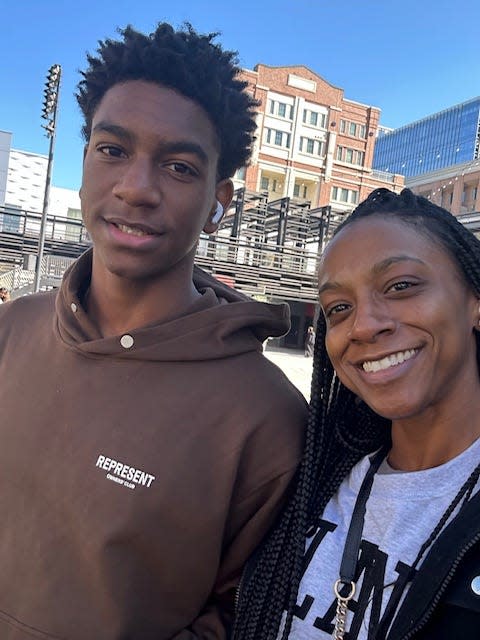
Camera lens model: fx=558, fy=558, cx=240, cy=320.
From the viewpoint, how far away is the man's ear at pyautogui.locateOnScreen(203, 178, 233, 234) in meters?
1.85

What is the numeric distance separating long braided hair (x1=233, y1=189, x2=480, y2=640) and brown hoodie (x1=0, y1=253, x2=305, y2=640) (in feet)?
0.20

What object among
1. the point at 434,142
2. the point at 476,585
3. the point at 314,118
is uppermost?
the point at 434,142

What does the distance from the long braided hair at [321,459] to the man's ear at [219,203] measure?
0.44 m

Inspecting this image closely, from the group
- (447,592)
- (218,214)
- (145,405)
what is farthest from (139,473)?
(218,214)

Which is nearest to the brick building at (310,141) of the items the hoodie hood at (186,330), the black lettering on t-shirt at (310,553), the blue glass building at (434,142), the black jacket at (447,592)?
the blue glass building at (434,142)

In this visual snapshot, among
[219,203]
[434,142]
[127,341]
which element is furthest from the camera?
[434,142]

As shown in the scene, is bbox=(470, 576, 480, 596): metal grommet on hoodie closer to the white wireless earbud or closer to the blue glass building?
the white wireless earbud

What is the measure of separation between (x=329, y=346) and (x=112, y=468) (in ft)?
2.23

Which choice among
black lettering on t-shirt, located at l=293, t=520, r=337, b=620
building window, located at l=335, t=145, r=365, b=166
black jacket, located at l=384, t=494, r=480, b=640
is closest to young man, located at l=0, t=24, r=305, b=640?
black lettering on t-shirt, located at l=293, t=520, r=337, b=620

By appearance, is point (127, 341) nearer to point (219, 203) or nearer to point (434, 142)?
point (219, 203)

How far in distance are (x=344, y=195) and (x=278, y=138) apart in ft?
22.4

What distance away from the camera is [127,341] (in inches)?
64.3

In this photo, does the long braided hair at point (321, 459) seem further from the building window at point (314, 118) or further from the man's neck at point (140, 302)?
the building window at point (314, 118)

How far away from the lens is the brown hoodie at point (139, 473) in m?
1.43
